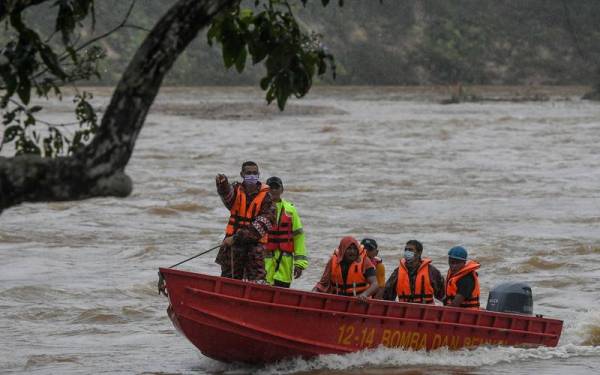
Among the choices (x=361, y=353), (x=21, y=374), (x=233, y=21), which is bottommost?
(x=21, y=374)

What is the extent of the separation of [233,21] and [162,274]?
17.7ft

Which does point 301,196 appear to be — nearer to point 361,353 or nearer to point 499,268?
point 499,268

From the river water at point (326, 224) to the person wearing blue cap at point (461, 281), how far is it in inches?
23.2

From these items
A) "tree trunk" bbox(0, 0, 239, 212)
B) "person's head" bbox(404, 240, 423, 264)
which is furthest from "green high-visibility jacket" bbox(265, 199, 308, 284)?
"tree trunk" bbox(0, 0, 239, 212)

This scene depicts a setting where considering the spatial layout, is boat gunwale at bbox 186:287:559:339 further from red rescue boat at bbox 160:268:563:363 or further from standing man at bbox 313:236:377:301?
standing man at bbox 313:236:377:301

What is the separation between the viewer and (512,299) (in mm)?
13453

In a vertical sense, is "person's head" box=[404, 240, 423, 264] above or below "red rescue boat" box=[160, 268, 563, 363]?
above

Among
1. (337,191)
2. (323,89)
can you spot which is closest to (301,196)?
(337,191)

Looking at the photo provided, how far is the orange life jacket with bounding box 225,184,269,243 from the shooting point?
12.0 m

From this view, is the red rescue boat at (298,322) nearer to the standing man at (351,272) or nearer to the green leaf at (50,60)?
the standing man at (351,272)

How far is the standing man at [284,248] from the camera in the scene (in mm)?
12617

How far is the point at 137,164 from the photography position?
3772 centimetres

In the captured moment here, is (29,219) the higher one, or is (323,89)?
(323,89)

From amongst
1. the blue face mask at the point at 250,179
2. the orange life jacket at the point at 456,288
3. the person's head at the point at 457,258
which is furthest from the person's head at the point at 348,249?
the orange life jacket at the point at 456,288
